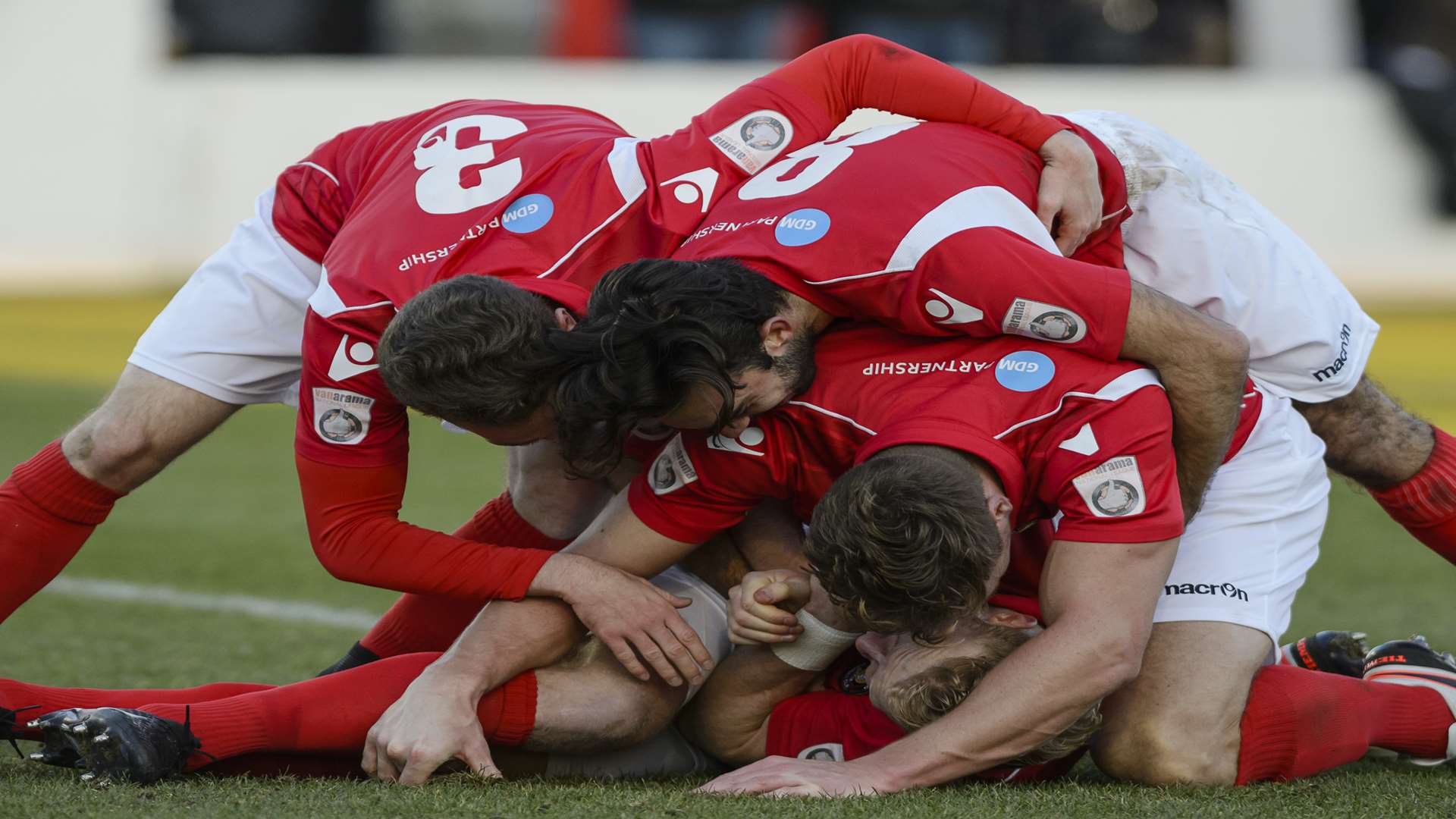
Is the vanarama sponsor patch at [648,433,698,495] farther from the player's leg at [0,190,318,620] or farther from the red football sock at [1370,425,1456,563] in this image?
the red football sock at [1370,425,1456,563]

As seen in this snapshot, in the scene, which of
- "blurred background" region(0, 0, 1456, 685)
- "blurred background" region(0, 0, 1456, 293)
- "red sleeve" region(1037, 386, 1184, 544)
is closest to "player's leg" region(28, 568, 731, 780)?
"red sleeve" region(1037, 386, 1184, 544)

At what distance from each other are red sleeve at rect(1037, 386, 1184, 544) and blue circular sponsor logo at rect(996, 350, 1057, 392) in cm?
10

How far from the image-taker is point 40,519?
157 inches

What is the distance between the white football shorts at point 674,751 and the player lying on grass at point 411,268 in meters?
0.35

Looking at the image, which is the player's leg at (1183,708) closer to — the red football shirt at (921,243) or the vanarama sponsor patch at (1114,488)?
the vanarama sponsor patch at (1114,488)

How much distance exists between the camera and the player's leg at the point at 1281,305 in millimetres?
3965

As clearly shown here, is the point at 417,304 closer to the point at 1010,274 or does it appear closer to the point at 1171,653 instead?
the point at 1010,274

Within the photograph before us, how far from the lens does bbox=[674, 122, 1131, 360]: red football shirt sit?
3.27 metres

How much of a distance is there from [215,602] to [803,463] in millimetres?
2732

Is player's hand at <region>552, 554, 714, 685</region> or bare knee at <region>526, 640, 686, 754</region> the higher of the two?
player's hand at <region>552, 554, 714, 685</region>

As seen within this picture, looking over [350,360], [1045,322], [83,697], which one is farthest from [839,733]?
[83,697]

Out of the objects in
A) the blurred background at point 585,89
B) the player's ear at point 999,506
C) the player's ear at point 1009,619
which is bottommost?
the blurred background at point 585,89

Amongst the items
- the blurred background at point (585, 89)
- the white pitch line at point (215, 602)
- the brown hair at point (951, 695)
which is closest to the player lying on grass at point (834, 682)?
the brown hair at point (951, 695)

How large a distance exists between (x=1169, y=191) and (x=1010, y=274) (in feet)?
3.26
